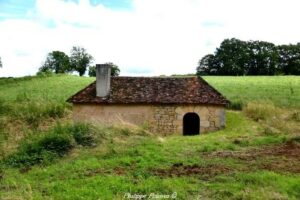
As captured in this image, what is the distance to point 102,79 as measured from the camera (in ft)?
82.7

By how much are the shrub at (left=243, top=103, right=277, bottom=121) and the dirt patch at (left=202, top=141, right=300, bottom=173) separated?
9997 mm

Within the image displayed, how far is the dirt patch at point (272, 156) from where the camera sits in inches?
462

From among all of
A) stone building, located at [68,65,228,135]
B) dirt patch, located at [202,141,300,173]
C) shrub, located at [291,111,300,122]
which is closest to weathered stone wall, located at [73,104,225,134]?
stone building, located at [68,65,228,135]

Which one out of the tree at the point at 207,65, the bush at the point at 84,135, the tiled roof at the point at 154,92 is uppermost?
the tree at the point at 207,65

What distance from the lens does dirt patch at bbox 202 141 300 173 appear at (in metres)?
Result: 11.7

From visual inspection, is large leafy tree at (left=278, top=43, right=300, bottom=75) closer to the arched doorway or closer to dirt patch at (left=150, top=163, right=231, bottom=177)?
the arched doorway

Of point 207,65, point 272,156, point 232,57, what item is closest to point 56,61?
point 207,65

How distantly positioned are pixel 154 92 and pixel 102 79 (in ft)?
10.2

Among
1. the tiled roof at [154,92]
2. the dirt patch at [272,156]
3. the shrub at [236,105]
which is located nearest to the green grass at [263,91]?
the shrub at [236,105]

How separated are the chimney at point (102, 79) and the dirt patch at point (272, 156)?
12362 mm

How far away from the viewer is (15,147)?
14883 millimetres

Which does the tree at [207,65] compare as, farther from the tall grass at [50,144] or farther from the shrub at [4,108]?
the tall grass at [50,144]

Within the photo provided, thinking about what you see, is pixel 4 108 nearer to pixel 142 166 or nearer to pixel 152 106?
pixel 152 106

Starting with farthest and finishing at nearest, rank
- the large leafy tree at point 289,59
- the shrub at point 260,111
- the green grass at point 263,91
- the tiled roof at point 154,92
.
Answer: the large leafy tree at point 289,59
the green grass at point 263,91
the shrub at point 260,111
the tiled roof at point 154,92
